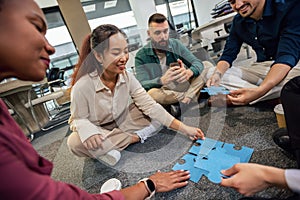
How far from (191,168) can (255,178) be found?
1.46ft

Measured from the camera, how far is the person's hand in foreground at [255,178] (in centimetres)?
49

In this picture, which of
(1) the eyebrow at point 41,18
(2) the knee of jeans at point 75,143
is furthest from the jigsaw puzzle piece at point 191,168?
(1) the eyebrow at point 41,18

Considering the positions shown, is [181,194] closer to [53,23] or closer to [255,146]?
[255,146]

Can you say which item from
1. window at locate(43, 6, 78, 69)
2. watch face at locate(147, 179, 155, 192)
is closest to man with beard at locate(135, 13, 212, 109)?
watch face at locate(147, 179, 155, 192)

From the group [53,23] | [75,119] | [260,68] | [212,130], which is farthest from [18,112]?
[53,23]

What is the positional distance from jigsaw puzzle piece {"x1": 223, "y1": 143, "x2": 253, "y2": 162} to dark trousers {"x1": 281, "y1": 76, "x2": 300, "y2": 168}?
0.82 feet

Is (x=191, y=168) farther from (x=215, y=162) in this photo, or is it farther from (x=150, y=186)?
(x=150, y=186)

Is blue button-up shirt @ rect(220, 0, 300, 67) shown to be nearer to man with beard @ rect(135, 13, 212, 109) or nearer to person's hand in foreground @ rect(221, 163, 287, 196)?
man with beard @ rect(135, 13, 212, 109)

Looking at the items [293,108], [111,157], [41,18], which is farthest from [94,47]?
[293,108]

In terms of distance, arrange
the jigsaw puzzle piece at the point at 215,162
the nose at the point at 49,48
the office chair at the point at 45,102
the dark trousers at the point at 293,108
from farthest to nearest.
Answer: the office chair at the point at 45,102, the jigsaw puzzle piece at the point at 215,162, the dark trousers at the point at 293,108, the nose at the point at 49,48

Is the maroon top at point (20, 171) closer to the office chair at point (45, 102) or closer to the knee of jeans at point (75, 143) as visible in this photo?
the knee of jeans at point (75, 143)

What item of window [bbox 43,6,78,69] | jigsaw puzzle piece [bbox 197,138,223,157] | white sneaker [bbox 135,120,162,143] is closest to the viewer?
jigsaw puzzle piece [bbox 197,138,223,157]

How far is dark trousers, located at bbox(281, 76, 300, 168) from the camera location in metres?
0.63

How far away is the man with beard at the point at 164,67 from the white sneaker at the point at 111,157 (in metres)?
0.59
